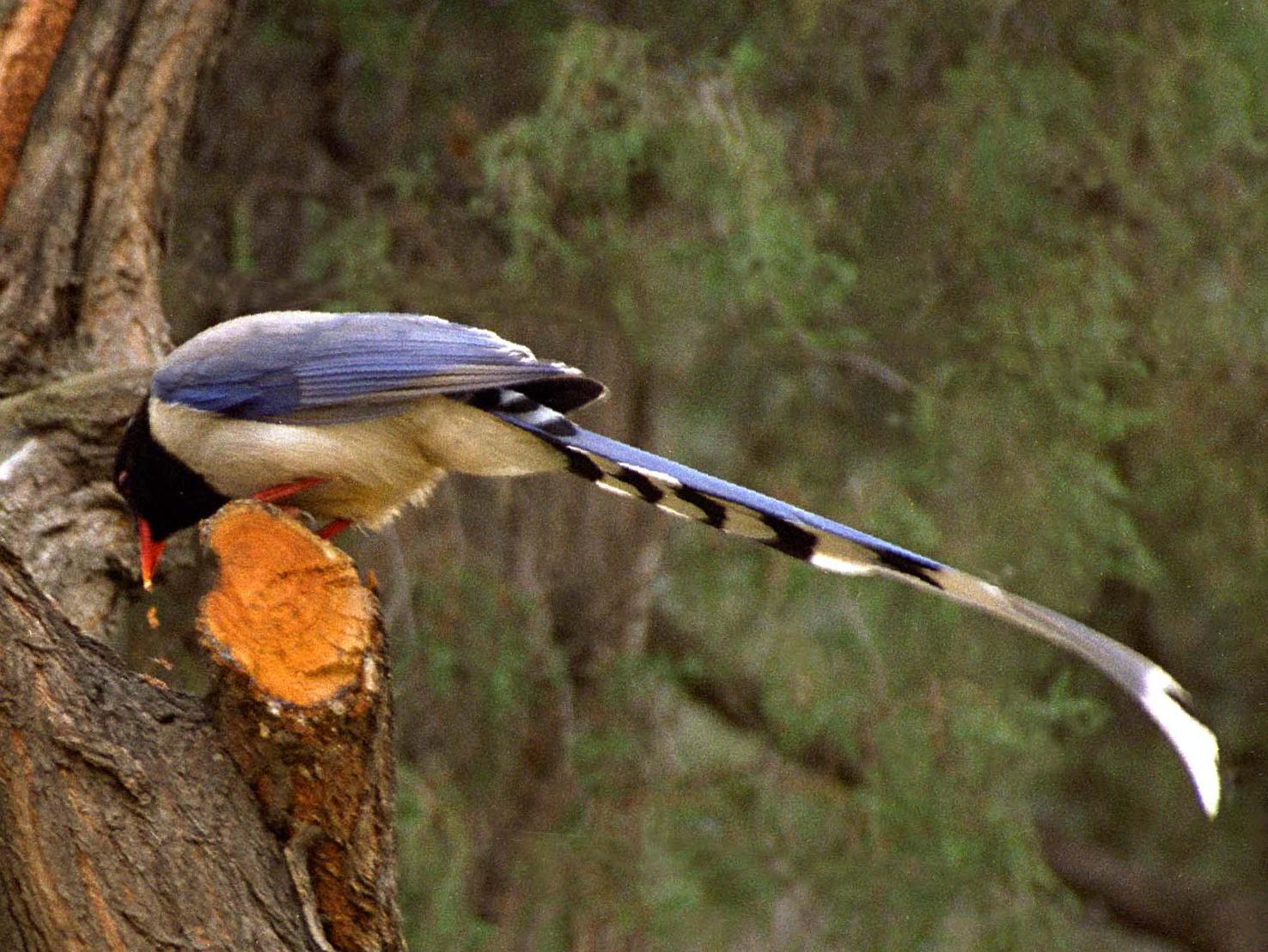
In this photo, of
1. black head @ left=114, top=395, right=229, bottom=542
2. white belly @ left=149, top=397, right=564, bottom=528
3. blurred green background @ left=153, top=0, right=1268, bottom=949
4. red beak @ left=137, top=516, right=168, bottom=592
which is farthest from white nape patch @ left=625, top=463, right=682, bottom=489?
blurred green background @ left=153, top=0, right=1268, bottom=949

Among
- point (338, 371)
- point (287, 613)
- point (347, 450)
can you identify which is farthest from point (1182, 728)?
point (338, 371)

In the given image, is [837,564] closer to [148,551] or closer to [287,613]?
[287,613]

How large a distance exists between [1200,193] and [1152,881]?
11.0ft

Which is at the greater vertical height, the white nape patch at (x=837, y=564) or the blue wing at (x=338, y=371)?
the blue wing at (x=338, y=371)

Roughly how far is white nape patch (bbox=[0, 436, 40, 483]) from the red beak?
276mm

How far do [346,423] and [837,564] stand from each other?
107 cm

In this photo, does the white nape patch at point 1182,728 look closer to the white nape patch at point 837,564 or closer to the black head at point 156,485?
the white nape patch at point 837,564

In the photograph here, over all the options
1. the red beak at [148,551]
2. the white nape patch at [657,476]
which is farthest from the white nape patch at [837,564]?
the red beak at [148,551]

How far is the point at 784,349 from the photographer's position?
20.5ft

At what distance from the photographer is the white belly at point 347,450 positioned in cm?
375

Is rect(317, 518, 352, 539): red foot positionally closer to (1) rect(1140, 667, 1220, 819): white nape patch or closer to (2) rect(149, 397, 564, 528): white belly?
(2) rect(149, 397, 564, 528): white belly

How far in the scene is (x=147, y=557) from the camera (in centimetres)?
401

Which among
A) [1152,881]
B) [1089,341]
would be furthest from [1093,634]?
[1152,881]

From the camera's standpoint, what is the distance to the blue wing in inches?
147
